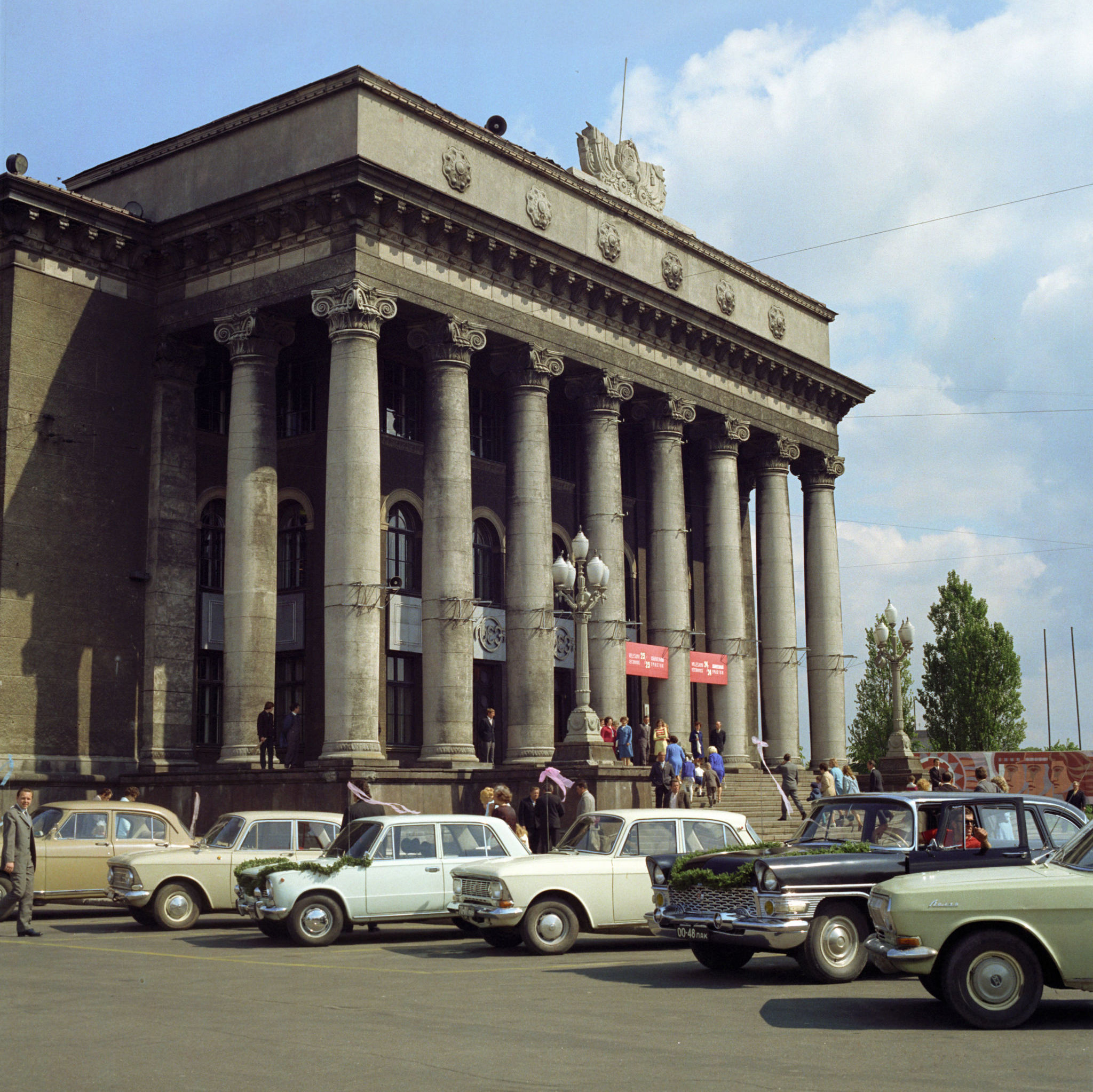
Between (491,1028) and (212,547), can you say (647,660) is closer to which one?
(212,547)

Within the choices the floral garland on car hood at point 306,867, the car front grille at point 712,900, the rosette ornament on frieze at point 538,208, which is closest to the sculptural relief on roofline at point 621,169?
the rosette ornament on frieze at point 538,208

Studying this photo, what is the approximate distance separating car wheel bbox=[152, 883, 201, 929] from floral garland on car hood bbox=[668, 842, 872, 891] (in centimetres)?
775

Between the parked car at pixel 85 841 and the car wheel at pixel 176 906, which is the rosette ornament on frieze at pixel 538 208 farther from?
the car wheel at pixel 176 906

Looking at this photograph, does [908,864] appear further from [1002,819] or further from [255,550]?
[255,550]

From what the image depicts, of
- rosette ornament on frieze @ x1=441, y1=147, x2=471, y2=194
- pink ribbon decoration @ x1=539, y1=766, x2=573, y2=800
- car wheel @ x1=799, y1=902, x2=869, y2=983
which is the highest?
rosette ornament on frieze @ x1=441, y1=147, x2=471, y2=194

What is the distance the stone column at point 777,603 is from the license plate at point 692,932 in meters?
28.1

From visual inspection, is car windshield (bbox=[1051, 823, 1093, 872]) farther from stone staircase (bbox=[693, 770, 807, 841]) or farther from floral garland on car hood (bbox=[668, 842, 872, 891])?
stone staircase (bbox=[693, 770, 807, 841])

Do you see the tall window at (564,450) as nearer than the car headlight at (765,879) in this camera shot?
No

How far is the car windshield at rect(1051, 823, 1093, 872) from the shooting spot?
419 inches

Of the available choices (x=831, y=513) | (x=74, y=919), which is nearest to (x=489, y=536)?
(x=831, y=513)

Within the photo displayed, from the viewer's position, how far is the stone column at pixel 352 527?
1109 inches

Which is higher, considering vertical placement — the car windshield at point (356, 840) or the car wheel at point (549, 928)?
the car windshield at point (356, 840)

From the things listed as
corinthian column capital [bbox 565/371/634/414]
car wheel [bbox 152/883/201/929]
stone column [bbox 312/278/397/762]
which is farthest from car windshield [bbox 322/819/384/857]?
corinthian column capital [bbox 565/371/634/414]

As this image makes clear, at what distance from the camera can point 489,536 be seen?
3825 centimetres
